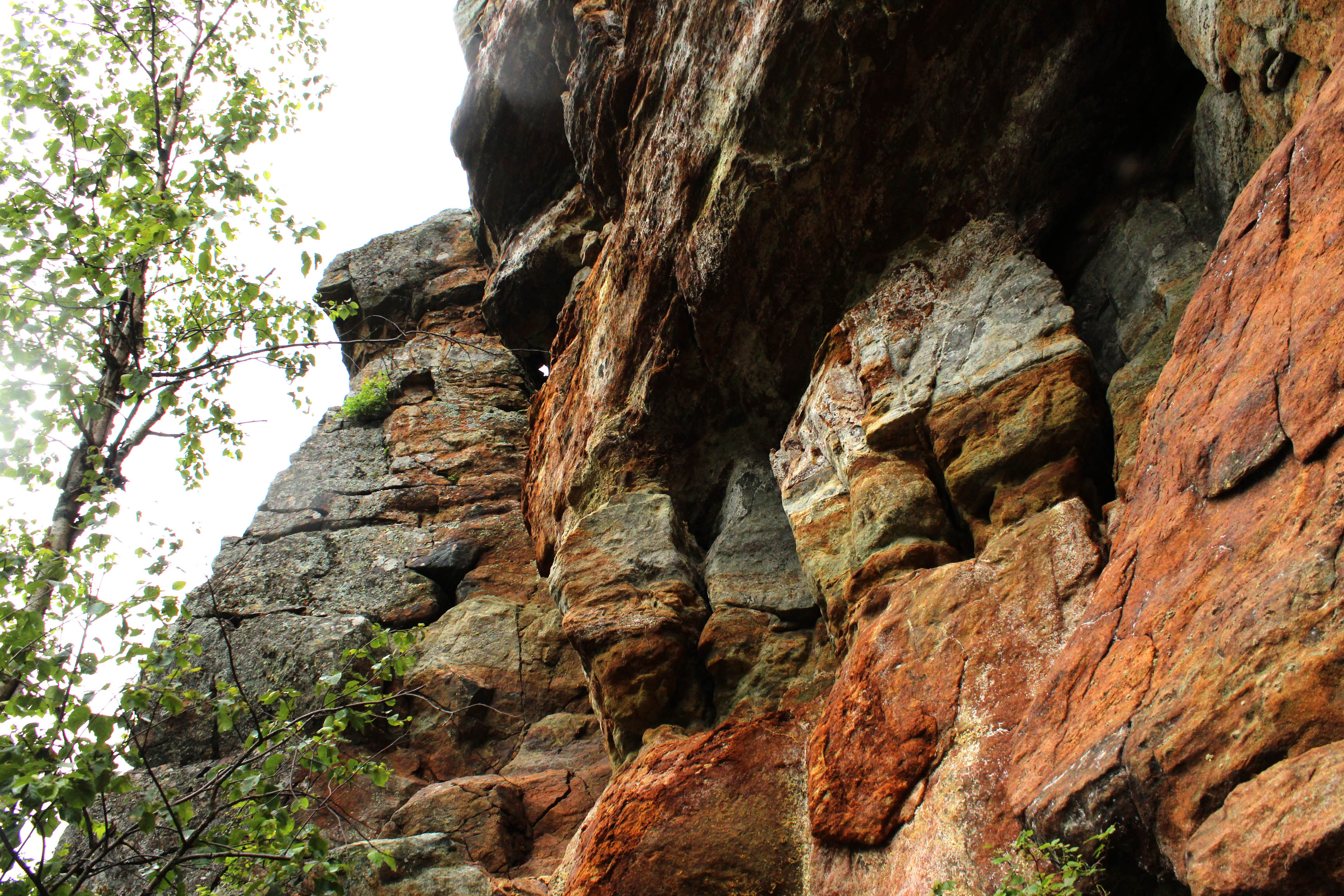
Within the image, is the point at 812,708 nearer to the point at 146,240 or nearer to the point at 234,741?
the point at 146,240

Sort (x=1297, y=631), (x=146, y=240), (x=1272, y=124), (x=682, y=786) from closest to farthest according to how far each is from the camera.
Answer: (x=1297, y=631)
(x=1272, y=124)
(x=146, y=240)
(x=682, y=786)

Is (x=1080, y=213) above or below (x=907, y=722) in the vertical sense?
above

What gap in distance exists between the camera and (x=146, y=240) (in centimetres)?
589

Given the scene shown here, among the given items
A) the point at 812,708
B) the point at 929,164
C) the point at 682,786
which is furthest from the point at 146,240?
the point at 929,164

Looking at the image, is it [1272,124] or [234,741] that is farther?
[234,741]

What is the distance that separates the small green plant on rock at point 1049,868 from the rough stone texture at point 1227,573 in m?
0.10

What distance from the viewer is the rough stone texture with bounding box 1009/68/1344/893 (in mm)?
3209

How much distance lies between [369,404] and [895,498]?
1366 centimetres

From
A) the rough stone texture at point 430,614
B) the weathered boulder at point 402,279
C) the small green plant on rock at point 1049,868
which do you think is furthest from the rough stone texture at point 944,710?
the weathered boulder at point 402,279

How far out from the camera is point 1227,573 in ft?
12.5

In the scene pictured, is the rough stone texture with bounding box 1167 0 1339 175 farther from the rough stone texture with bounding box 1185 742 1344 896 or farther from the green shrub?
the green shrub

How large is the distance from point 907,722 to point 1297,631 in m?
A: 2.58

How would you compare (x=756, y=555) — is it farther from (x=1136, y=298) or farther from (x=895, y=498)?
(x=1136, y=298)

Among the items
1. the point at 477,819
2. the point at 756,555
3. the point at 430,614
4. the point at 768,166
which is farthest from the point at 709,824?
the point at 430,614
